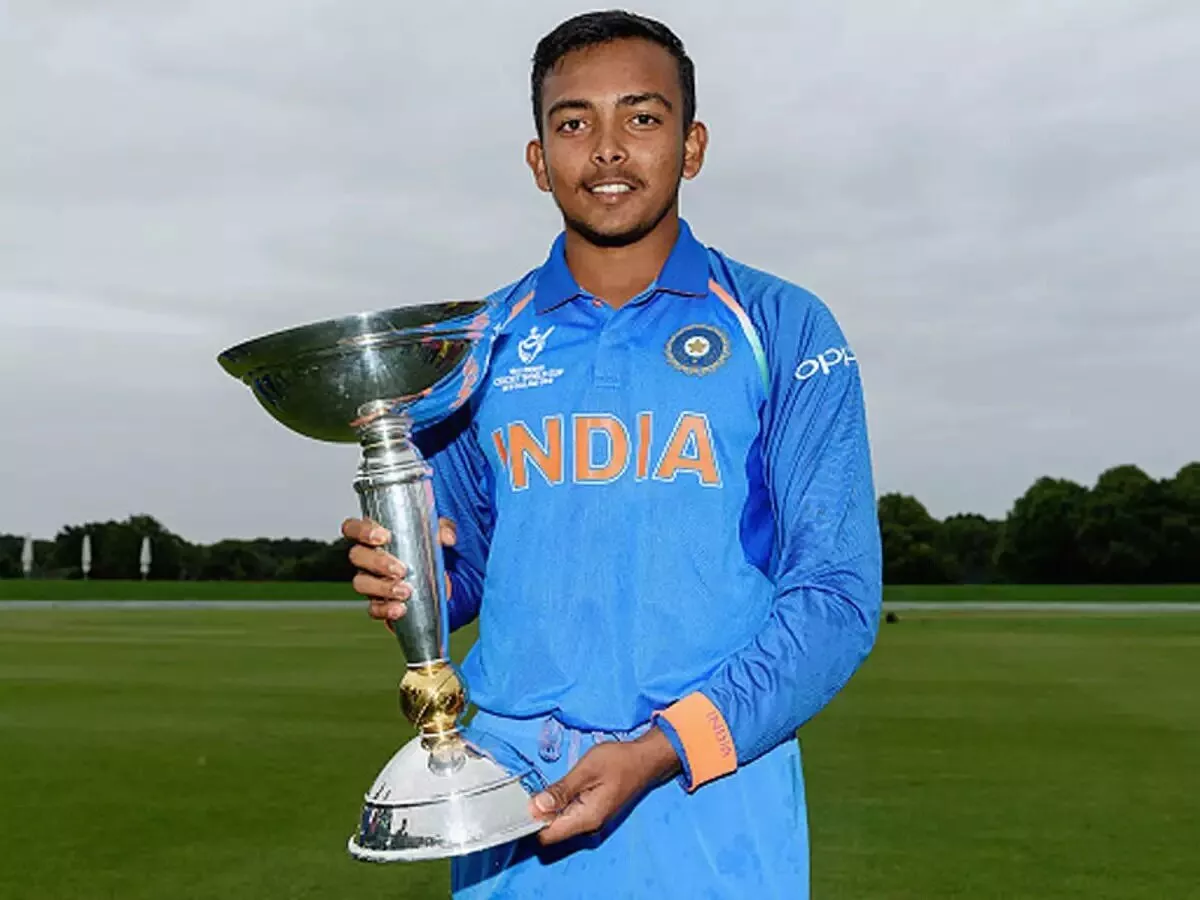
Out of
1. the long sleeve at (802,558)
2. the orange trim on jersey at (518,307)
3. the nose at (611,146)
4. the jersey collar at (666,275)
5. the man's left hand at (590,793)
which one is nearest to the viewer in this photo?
the man's left hand at (590,793)

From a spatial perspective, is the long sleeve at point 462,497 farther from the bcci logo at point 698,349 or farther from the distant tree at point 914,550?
the distant tree at point 914,550

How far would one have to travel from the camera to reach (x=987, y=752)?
9.24 m

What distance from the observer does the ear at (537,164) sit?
2.18 meters

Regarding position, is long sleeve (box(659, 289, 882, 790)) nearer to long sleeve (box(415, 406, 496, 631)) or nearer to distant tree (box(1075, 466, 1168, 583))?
long sleeve (box(415, 406, 496, 631))

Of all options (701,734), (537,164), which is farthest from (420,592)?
(537,164)

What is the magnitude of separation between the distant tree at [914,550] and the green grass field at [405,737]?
32304 millimetres

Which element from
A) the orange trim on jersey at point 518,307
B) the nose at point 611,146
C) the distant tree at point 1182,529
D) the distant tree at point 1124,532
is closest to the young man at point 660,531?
the nose at point 611,146

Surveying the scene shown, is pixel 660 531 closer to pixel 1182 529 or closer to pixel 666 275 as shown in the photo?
pixel 666 275

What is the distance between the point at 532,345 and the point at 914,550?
49.1 m

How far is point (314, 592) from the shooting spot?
39.7m

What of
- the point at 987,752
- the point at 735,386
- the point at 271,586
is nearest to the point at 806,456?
the point at 735,386

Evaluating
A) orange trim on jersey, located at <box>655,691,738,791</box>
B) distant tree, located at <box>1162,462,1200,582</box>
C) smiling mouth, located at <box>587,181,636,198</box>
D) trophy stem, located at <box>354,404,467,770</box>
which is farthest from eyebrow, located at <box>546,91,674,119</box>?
distant tree, located at <box>1162,462,1200,582</box>

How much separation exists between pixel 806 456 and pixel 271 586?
42.2 m

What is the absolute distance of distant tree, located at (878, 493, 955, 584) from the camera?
160 ft
